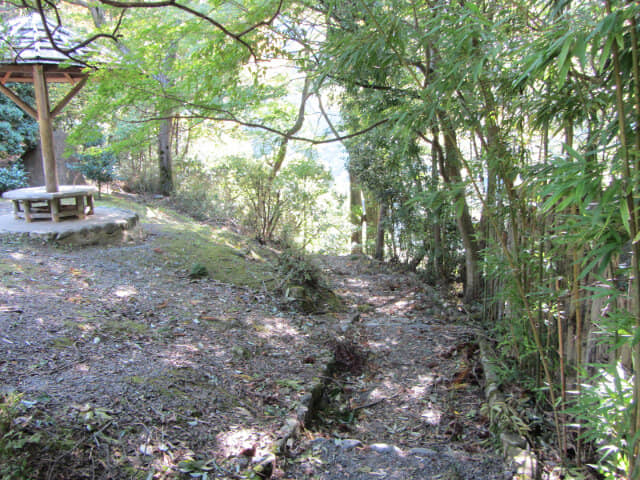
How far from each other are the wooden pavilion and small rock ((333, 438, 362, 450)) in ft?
14.8

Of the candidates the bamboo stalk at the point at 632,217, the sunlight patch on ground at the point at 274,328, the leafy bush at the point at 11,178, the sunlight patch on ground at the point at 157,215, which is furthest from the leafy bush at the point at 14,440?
the leafy bush at the point at 11,178

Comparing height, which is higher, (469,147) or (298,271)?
(469,147)

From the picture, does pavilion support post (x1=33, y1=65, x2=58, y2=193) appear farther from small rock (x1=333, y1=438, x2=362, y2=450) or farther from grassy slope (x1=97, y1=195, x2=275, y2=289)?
small rock (x1=333, y1=438, x2=362, y2=450)

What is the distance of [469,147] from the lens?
4.88 metres

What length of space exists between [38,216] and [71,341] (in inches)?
134

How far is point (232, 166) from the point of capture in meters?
7.07

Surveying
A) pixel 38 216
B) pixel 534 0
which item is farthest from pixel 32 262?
pixel 534 0

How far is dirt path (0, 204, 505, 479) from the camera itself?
182 centimetres

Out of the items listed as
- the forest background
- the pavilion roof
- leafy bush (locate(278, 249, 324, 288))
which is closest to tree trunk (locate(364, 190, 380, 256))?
the forest background

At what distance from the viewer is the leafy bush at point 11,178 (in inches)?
313

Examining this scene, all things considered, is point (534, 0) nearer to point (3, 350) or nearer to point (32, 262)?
point (3, 350)

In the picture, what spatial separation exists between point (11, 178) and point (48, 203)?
12.3ft

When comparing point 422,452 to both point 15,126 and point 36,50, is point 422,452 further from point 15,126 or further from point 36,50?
point 15,126

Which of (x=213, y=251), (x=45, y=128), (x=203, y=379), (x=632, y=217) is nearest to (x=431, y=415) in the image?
(x=203, y=379)
